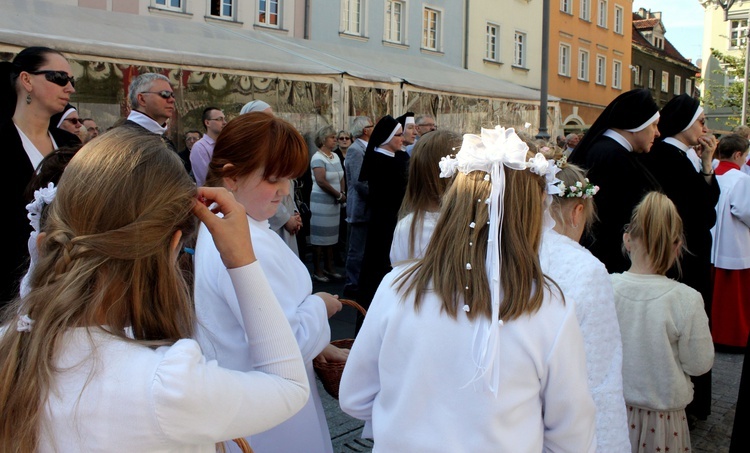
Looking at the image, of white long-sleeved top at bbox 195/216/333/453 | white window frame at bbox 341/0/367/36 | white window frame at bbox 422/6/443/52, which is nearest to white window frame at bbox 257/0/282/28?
white window frame at bbox 341/0/367/36

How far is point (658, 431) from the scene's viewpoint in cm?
366

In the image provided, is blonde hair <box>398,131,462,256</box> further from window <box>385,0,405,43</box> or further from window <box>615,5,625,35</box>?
window <box>615,5,625,35</box>

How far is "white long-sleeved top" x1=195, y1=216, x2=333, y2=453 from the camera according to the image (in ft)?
7.54

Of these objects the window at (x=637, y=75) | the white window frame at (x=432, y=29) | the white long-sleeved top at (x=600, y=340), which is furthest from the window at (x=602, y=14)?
the white long-sleeved top at (x=600, y=340)

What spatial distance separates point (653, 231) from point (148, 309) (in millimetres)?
2996

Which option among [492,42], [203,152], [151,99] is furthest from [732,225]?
[492,42]

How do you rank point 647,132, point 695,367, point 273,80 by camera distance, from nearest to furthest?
point 695,367
point 647,132
point 273,80

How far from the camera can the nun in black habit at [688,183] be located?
486cm

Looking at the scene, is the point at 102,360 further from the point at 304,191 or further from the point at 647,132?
the point at 304,191

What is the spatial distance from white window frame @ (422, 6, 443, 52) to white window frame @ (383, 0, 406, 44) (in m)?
0.89

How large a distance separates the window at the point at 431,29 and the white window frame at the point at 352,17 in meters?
2.93

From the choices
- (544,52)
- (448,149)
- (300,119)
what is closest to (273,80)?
(300,119)

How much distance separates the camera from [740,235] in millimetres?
6461

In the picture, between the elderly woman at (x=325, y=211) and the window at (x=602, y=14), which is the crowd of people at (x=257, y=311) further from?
the window at (x=602, y=14)
